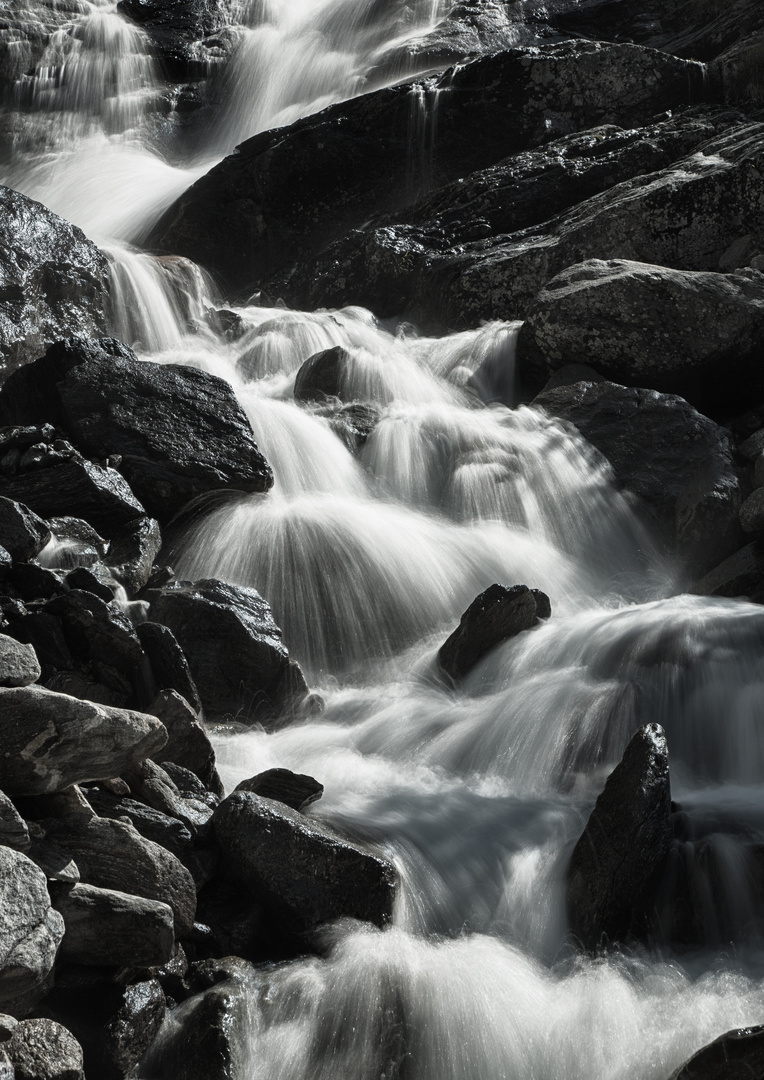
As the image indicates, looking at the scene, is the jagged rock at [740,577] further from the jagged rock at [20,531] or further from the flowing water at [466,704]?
the jagged rock at [20,531]

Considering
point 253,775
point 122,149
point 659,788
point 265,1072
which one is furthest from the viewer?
point 122,149

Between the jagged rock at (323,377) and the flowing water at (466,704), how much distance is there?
23cm

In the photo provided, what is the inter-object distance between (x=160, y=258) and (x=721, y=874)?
11.8 meters

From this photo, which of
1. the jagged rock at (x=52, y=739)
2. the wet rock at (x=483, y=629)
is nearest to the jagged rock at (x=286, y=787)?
the jagged rock at (x=52, y=739)

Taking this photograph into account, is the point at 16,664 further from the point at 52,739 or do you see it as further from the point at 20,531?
the point at 20,531

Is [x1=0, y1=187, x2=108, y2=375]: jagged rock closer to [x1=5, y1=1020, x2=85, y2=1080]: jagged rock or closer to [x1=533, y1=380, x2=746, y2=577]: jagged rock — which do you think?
[x1=533, y1=380, x2=746, y2=577]: jagged rock

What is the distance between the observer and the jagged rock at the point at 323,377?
10.4 meters

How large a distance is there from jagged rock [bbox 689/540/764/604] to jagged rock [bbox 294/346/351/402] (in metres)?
4.65

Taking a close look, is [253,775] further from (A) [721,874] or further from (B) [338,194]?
(B) [338,194]

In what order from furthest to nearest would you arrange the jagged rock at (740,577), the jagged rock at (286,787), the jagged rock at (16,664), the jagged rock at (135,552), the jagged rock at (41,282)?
the jagged rock at (41,282) < the jagged rock at (740,577) < the jagged rock at (135,552) < the jagged rock at (286,787) < the jagged rock at (16,664)

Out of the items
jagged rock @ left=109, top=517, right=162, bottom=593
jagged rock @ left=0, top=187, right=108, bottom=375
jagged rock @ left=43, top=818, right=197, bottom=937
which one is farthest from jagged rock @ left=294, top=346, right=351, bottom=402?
jagged rock @ left=43, top=818, right=197, bottom=937

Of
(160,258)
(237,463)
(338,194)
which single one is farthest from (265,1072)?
(338,194)

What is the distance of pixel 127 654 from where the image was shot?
518cm

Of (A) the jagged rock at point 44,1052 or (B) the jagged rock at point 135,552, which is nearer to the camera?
(A) the jagged rock at point 44,1052
